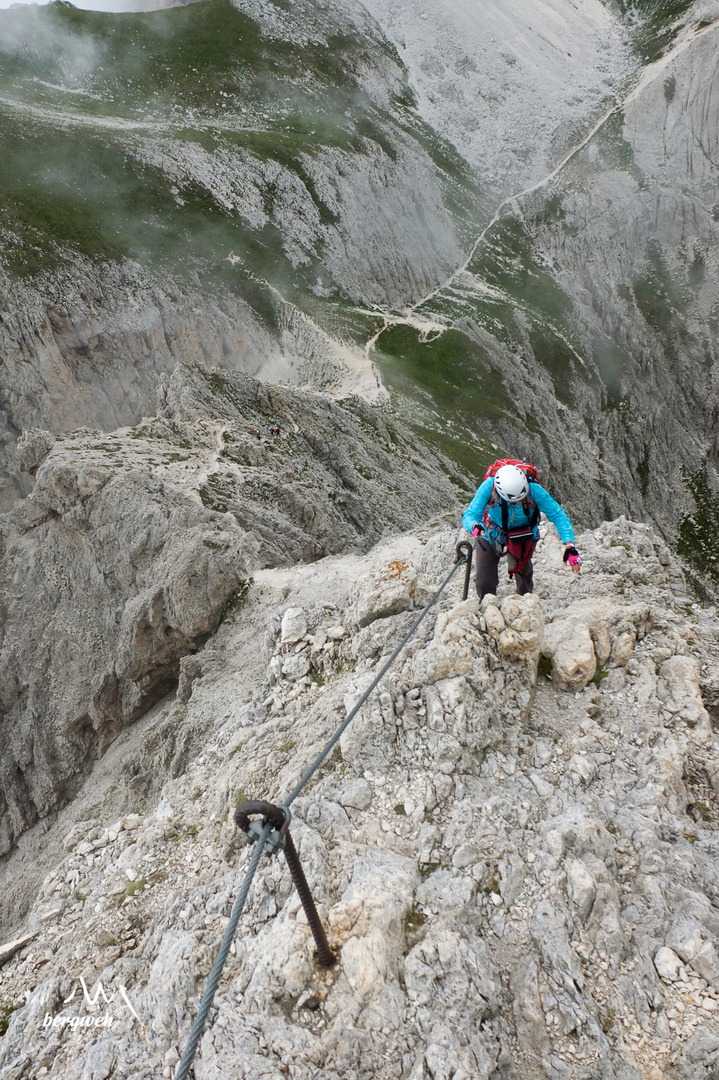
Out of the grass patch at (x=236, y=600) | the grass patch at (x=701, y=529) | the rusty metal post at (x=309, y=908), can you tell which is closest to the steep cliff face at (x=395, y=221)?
the grass patch at (x=701, y=529)

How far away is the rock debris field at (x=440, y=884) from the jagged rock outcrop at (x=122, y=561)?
9059mm

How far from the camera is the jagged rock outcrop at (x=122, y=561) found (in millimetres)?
19656

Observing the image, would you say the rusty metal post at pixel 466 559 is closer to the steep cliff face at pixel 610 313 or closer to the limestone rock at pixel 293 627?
the limestone rock at pixel 293 627

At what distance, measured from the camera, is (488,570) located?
10.1 meters

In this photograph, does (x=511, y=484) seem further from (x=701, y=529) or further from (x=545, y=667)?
(x=701, y=529)

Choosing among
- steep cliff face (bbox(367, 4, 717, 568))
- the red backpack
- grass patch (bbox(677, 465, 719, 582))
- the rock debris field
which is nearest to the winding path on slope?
steep cliff face (bbox(367, 4, 717, 568))

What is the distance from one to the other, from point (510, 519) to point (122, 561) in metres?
18.3

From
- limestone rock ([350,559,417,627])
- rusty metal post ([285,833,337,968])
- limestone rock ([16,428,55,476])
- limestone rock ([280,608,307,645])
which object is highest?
rusty metal post ([285,833,337,968])

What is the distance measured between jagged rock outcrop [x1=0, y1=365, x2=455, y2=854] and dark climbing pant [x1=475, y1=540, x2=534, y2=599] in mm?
10201

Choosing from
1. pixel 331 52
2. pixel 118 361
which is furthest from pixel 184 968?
pixel 331 52

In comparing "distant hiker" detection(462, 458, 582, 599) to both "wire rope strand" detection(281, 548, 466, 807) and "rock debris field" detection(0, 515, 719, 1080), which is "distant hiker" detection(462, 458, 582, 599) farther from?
"rock debris field" detection(0, 515, 719, 1080)

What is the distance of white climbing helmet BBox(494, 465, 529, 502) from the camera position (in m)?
9.24

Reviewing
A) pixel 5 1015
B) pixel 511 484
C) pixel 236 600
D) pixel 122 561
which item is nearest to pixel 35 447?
pixel 122 561

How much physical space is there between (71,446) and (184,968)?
26.3 m
